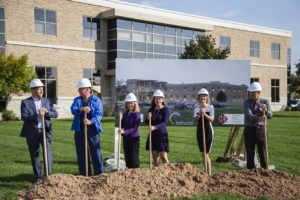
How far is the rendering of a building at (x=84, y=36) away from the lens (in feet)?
99.2

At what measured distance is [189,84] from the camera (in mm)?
11352

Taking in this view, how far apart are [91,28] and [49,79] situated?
599cm

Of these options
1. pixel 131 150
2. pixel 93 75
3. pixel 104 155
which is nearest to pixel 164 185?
pixel 131 150

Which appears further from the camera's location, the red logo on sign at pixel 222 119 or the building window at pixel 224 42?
the building window at pixel 224 42

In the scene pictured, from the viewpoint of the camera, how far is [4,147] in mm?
13891

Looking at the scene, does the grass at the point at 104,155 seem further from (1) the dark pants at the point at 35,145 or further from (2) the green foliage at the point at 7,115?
(2) the green foliage at the point at 7,115

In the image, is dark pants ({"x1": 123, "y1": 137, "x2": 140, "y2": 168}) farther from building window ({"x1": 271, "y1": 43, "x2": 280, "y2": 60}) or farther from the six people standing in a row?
building window ({"x1": 271, "y1": 43, "x2": 280, "y2": 60})

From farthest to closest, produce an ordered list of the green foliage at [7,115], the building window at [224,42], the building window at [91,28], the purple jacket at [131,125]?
the building window at [224,42]
the building window at [91,28]
the green foliage at [7,115]
the purple jacket at [131,125]

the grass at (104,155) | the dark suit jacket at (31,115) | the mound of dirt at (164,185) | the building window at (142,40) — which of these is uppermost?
the building window at (142,40)

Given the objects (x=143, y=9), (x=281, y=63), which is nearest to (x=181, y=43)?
(x=143, y=9)

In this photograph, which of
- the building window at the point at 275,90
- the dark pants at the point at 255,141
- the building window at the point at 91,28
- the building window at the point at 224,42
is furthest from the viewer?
the building window at the point at 275,90

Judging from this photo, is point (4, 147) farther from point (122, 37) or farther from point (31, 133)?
point (122, 37)

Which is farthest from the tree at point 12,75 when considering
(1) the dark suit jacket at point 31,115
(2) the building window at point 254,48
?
(2) the building window at point 254,48

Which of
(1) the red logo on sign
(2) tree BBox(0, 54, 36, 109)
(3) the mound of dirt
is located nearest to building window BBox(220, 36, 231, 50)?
(2) tree BBox(0, 54, 36, 109)
